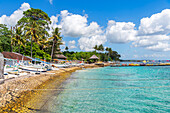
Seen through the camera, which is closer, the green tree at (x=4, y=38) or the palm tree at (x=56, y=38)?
the green tree at (x=4, y=38)

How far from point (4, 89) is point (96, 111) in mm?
4942

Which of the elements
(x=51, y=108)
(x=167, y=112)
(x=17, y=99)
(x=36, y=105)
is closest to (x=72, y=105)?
(x=51, y=108)

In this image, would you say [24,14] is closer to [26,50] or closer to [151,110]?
[26,50]

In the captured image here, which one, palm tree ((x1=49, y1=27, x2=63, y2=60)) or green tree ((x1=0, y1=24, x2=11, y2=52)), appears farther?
palm tree ((x1=49, y1=27, x2=63, y2=60))

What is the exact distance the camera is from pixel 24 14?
121 ft

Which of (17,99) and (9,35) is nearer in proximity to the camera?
(17,99)

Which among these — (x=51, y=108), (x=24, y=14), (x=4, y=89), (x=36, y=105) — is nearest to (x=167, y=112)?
(x=51, y=108)

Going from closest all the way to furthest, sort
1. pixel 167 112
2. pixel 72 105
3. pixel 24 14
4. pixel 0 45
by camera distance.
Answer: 1. pixel 167 112
2. pixel 72 105
3. pixel 0 45
4. pixel 24 14

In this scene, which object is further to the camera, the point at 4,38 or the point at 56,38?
the point at 56,38

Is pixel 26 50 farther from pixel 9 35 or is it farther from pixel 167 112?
pixel 167 112

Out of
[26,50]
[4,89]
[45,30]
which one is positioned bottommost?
[4,89]

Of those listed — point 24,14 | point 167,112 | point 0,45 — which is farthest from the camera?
point 24,14

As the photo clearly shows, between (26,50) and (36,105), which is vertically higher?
(26,50)

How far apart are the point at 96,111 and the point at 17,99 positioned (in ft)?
13.5
